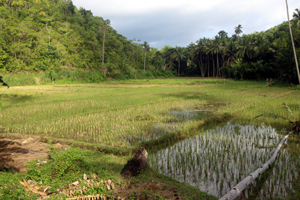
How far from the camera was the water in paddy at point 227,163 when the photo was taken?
3.09m

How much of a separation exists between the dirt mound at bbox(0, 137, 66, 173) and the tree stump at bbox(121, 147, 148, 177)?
169cm

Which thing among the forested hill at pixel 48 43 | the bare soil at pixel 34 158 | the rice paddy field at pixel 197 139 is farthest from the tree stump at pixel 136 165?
the forested hill at pixel 48 43

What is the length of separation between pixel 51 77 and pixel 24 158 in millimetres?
23714

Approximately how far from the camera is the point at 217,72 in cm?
4128

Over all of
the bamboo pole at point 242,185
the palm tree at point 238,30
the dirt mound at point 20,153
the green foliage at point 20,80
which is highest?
the palm tree at point 238,30

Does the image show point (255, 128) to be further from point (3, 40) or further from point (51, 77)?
point (3, 40)

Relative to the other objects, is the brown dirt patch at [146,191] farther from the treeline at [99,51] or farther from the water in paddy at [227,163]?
the treeline at [99,51]

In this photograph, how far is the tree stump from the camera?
10.8ft

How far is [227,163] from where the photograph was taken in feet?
12.9

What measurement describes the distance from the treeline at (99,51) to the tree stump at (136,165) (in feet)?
61.6

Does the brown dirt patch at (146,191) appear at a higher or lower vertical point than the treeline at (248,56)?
lower

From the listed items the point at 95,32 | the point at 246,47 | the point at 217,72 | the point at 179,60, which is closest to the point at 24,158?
the point at 246,47

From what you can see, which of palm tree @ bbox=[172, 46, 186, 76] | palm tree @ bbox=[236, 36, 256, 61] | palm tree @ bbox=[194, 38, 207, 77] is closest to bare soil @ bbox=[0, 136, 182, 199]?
palm tree @ bbox=[236, 36, 256, 61]

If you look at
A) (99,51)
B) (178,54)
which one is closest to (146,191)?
(99,51)
